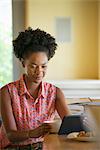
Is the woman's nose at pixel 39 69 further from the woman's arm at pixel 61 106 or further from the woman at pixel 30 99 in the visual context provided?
the woman's arm at pixel 61 106

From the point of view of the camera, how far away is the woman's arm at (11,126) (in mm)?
1567

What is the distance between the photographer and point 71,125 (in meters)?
1.53

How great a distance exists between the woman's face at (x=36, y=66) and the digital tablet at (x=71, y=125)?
1.01 feet

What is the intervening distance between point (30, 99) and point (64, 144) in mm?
492

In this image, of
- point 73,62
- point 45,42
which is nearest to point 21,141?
point 45,42

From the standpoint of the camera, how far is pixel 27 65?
70.0 inches

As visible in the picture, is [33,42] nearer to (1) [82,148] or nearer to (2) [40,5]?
(1) [82,148]

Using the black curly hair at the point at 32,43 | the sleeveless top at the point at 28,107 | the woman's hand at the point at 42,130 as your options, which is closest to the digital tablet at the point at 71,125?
the woman's hand at the point at 42,130

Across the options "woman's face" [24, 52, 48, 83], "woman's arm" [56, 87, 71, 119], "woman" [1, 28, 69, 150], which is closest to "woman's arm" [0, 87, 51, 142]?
"woman" [1, 28, 69, 150]

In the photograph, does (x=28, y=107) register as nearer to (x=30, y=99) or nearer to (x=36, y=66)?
(x=30, y=99)

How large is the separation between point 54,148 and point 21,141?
0.44m

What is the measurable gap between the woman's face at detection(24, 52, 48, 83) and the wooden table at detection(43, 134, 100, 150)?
37 centimetres

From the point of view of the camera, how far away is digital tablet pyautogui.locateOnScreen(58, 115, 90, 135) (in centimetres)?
152

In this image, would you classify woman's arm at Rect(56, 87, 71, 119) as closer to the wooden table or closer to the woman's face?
the woman's face
